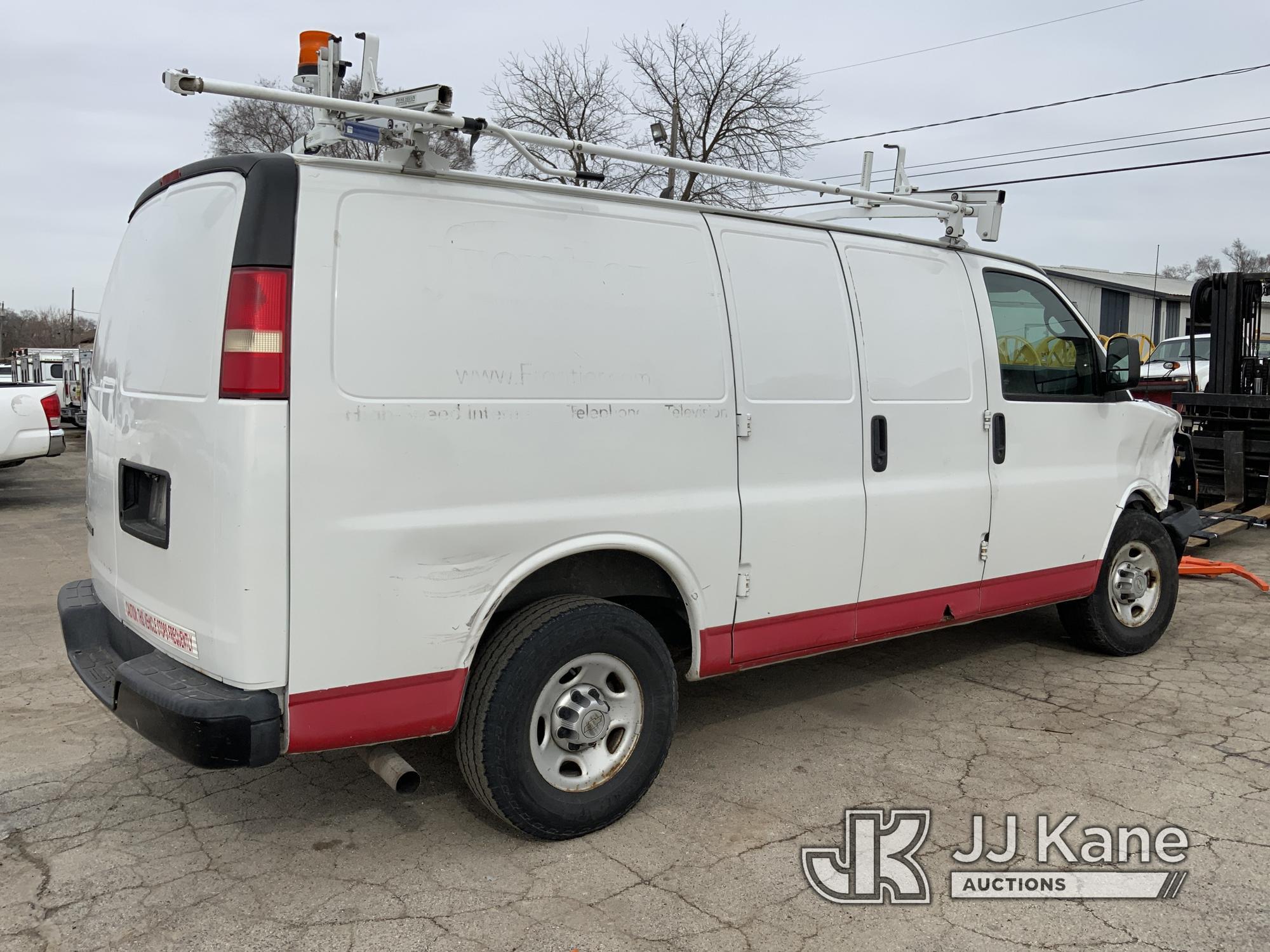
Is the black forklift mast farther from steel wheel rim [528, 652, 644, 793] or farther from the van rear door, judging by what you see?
the van rear door

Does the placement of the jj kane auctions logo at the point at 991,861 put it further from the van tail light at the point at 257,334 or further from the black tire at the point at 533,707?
the van tail light at the point at 257,334

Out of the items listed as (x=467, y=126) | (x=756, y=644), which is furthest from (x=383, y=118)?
(x=756, y=644)

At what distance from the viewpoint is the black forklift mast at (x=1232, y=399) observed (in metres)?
9.77

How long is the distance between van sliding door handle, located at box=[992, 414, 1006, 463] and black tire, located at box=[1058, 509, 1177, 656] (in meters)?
1.16

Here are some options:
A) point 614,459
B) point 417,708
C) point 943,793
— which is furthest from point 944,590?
point 417,708

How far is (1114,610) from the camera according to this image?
18.9 ft

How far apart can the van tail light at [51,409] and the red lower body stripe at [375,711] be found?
1065 centimetres

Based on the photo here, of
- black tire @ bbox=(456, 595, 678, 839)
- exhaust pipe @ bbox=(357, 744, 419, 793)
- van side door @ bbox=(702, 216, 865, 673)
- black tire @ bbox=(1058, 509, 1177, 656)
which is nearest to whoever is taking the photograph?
exhaust pipe @ bbox=(357, 744, 419, 793)

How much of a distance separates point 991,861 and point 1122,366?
304 cm

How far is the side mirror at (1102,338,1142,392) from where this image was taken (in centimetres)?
543

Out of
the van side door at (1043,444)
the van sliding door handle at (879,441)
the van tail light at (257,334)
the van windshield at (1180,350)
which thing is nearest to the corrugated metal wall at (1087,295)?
the van windshield at (1180,350)

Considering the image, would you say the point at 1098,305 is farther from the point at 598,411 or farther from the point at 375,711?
the point at 375,711

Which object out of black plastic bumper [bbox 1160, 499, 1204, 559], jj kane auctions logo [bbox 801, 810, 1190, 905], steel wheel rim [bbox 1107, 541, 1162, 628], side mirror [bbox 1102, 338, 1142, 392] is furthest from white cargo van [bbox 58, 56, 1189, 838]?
black plastic bumper [bbox 1160, 499, 1204, 559]

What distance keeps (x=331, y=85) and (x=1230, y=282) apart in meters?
9.37
